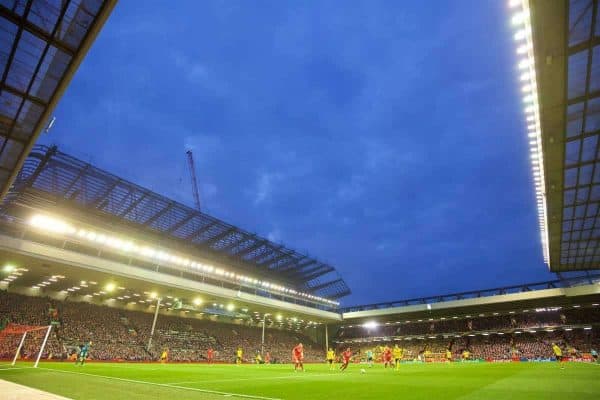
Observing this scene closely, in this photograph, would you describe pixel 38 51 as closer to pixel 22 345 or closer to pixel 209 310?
pixel 22 345

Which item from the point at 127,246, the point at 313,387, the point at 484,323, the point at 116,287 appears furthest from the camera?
the point at 484,323

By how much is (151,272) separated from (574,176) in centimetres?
4015

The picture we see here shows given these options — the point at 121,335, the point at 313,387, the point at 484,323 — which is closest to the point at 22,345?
the point at 121,335

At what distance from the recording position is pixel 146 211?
43812 millimetres

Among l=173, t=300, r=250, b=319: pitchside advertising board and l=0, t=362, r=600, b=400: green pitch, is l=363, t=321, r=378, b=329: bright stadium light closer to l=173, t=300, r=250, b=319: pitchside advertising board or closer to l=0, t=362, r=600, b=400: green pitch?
l=173, t=300, r=250, b=319: pitchside advertising board

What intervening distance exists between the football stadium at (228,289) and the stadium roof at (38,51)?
52 millimetres

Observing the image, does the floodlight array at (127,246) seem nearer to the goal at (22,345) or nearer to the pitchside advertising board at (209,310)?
the pitchside advertising board at (209,310)

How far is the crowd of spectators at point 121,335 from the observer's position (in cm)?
3325

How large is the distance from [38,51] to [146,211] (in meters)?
37.2

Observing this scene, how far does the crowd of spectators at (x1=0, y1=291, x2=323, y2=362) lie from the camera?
1309 inches

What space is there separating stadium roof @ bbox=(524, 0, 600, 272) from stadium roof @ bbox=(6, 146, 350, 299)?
37.1 meters

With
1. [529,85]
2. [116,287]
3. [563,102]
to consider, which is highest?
[116,287]

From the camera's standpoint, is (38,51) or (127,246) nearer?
(38,51)

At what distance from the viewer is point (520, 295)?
47.4 meters
